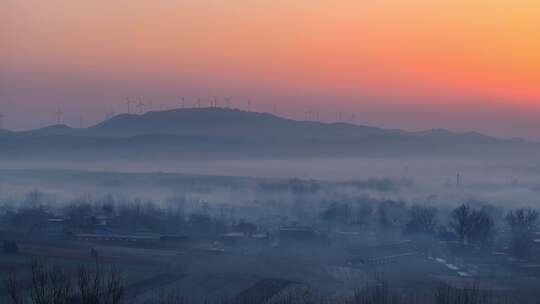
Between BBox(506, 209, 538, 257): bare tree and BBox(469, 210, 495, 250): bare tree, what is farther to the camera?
BBox(469, 210, 495, 250): bare tree

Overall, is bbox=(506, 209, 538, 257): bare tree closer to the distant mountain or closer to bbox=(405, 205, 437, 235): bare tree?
bbox=(405, 205, 437, 235): bare tree

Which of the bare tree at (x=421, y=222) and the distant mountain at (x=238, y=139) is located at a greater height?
the distant mountain at (x=238, y=139)

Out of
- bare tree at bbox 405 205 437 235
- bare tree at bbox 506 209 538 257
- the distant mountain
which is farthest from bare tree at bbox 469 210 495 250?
the distant mountain

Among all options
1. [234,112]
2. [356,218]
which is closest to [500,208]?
[356,218]

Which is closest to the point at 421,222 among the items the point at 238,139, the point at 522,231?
the point at 522,231

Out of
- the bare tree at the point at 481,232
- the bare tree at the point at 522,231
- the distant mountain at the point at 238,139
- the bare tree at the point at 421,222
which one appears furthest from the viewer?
the distant mountain at the point at 238,139

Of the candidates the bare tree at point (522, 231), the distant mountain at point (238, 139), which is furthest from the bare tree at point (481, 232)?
the distant mountain at point (238, 139)

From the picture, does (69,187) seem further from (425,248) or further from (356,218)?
(425,248)

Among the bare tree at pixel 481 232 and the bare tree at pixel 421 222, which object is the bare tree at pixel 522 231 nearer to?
the bare tree at pixel 481 232
